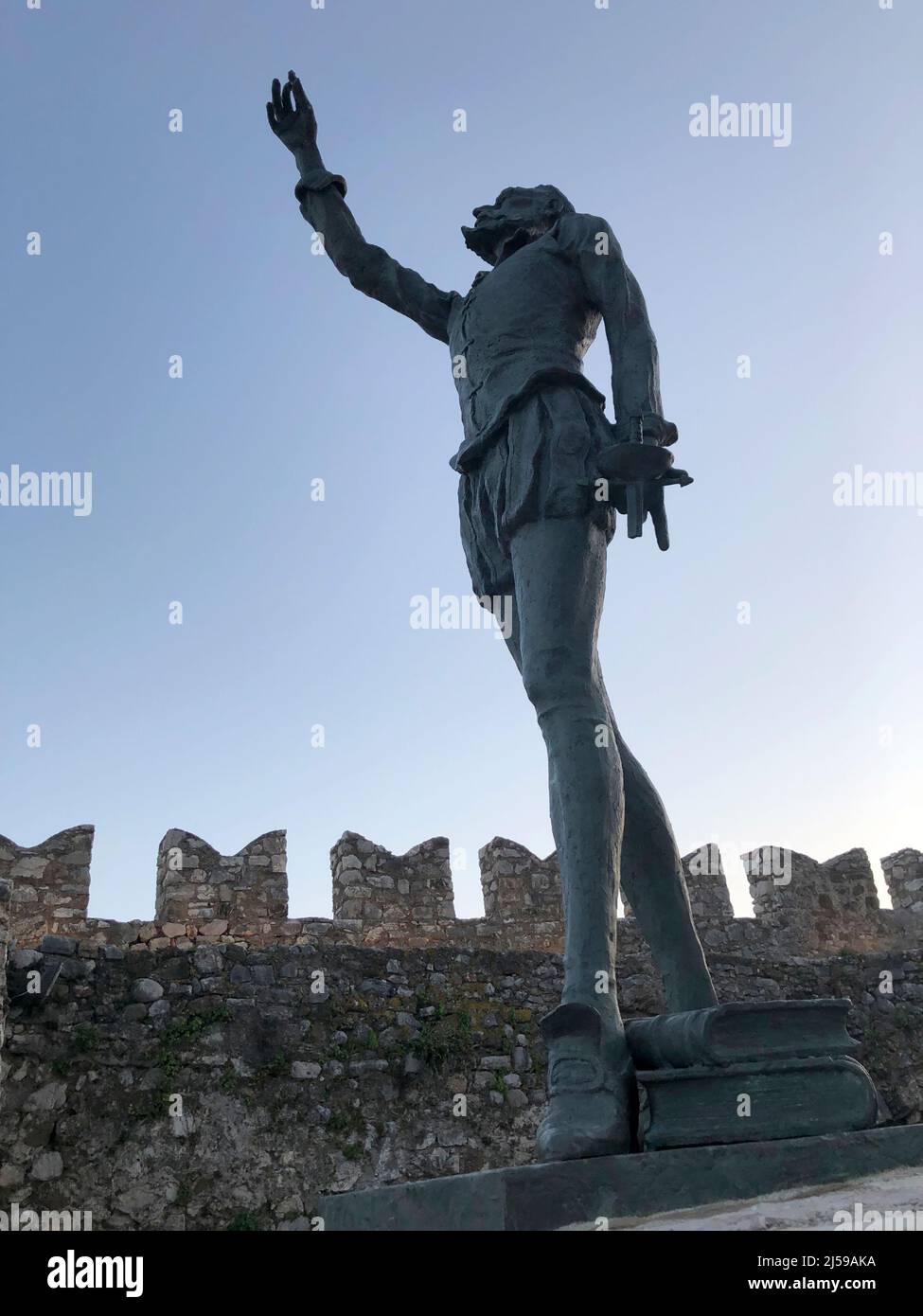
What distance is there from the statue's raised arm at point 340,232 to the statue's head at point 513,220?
207 millimetres

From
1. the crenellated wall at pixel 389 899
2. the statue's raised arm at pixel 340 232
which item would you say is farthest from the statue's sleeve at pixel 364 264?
the crenellated wall at pixel 389 899

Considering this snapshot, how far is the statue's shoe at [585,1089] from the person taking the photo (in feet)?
8.00

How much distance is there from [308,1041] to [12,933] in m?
3.58

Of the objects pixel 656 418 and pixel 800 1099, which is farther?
pixel 656 418

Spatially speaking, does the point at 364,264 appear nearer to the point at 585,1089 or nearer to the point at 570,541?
the point at 570,541

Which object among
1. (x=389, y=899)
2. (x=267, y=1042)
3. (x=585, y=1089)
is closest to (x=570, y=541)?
(x=585, y=1089)

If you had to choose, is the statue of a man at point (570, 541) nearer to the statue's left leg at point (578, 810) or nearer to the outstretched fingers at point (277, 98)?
the statue's left leg at point (578, 810)

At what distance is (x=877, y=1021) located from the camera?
943 cm

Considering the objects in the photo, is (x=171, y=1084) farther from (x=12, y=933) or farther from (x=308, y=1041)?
(x=12, y=933)

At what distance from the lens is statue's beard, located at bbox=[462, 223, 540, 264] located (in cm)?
387

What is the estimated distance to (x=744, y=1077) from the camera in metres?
2.60
